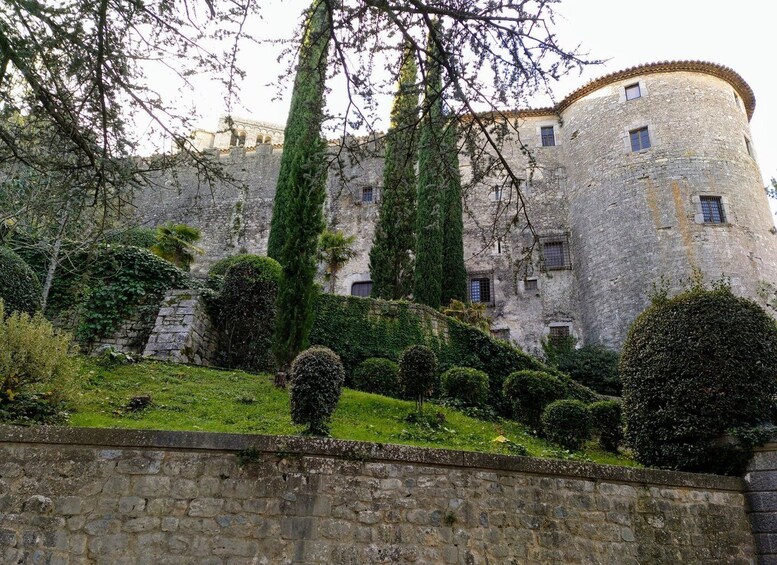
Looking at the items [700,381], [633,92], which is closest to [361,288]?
[633,92]

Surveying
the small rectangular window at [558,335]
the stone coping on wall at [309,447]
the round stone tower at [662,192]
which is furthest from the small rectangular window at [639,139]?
the stone coping on wall at [309,447]

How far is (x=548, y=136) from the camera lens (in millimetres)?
25312

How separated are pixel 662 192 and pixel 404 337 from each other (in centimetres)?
1176

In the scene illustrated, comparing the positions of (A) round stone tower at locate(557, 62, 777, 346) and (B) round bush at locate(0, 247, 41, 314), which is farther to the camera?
(A) round stone tower at locate(557, 62, 777, 346)

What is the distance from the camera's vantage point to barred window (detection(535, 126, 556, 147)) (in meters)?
25.2

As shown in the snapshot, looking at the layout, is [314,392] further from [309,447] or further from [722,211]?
[722,211]

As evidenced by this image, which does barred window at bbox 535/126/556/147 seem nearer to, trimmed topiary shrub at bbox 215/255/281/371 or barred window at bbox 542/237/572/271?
barred window at bbox 542/237/572/271

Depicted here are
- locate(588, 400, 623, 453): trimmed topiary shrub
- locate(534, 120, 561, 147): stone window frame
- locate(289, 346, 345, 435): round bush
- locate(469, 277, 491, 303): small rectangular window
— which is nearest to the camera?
locate(289, 346, 345, 435): round bush

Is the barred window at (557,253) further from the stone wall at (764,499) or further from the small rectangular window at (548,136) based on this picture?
the stone wall at (764,499)

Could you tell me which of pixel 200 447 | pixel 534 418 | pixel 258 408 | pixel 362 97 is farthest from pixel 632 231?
pixel 200 447

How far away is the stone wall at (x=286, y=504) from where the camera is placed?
16.6ft

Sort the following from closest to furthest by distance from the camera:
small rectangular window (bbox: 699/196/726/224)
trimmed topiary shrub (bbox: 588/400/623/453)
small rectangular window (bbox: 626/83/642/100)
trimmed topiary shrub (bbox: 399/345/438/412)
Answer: trimmed topiary shrub (bbox: 399/345/438/412) → trimmed topiary shrub (bbox: 588/400/623/453) → small rectangular window (bbox: 699/196/726/224) → small rectangular window (bbox: 626/83/642/100)

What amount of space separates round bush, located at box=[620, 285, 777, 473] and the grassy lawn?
1.61 m

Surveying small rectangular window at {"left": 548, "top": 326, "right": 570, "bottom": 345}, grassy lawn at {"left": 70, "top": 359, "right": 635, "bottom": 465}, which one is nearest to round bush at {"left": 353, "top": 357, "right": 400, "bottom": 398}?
grassy lawn at {"left": 70, "top": 359, "right": 635, "bottom": 465}
